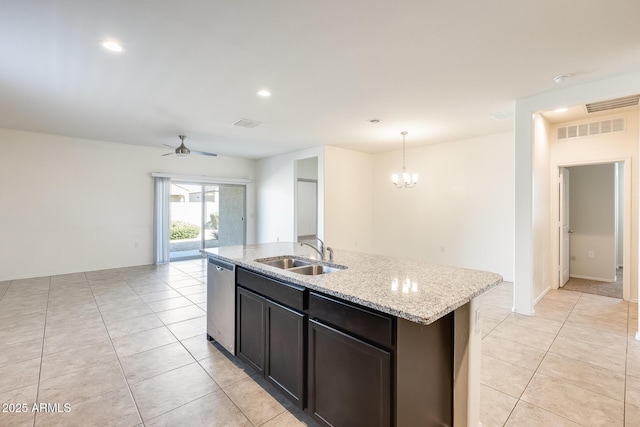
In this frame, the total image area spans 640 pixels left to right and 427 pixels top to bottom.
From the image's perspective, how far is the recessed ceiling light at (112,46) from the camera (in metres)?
2.36

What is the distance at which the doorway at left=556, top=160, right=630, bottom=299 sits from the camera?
4992mm

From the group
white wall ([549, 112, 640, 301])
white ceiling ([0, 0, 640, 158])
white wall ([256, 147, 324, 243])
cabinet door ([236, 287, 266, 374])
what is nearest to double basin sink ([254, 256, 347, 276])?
cabinet door ([236, 287, 266, 374])

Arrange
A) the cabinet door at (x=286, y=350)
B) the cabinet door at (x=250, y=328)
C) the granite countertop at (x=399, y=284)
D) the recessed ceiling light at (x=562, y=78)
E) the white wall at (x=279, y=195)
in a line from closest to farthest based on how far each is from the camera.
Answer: the granite countertop at (x=399, y=284) < the cabinet door at (x=286, y=350) < the cabinet door at (x=250, y=328) < the recessed ceiling light at (x=562, y=78) < the white wall at (x=279, y=195)

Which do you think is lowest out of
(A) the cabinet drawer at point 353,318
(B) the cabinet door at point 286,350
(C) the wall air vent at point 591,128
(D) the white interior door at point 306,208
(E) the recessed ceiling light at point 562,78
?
(B) the cabinet door at point 286,350

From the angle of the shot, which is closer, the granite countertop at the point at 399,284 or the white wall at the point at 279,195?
the granite countertop at the point at 399,284

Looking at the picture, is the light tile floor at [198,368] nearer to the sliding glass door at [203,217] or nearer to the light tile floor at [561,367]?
the light tile floor at [561,367]

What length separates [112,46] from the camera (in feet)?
7.94

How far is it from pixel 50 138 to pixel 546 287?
29.4 feet

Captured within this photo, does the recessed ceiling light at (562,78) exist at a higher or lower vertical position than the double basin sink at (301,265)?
higher

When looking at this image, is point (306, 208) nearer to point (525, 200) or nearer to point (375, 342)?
point (525, 200)

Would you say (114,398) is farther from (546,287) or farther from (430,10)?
(546,287)

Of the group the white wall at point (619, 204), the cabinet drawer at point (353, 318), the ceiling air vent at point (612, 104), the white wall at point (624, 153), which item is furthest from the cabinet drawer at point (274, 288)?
the white wall at point (619, 204)

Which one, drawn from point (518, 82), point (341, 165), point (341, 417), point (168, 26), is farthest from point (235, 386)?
point (341, 165)

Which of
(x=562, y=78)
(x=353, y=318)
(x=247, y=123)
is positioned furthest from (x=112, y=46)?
(x=562, y=78)
